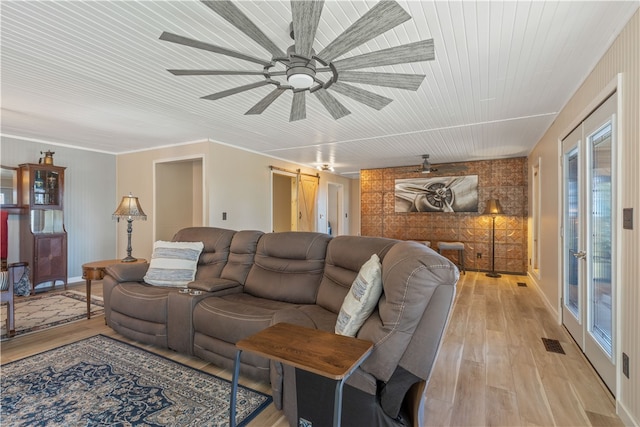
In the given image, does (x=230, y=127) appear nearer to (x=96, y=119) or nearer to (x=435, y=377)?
(x=96, y=119)

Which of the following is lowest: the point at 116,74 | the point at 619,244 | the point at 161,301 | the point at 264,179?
the point at 161,301

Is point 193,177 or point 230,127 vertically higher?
point 230,127

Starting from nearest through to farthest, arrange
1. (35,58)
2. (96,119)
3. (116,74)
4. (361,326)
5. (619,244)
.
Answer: (361,326), (619,244), (35,58), (116,74), (96,119)

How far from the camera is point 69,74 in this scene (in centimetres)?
254

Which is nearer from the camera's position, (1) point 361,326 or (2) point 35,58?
(1) point 361,326

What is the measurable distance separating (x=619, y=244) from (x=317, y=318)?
1.98 m

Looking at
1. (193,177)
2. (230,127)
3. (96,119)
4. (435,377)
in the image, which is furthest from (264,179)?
(435,377)

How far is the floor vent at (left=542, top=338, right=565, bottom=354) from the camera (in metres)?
2.69

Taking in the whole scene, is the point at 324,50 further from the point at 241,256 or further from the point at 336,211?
the point at 336,211

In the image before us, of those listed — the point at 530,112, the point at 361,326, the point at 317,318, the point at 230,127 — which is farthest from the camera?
the point at 230,127

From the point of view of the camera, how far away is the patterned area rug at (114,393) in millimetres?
1790

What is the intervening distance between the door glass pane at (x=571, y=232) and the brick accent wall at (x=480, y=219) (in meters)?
3.31

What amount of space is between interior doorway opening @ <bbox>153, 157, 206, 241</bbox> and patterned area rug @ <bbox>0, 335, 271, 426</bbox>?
119 inches

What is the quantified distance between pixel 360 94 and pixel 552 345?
9.46 feet
